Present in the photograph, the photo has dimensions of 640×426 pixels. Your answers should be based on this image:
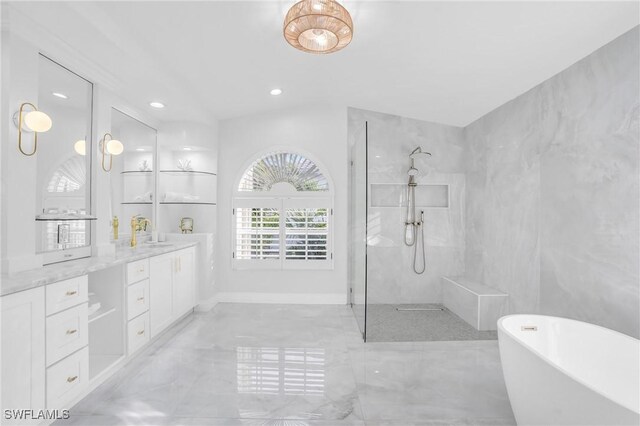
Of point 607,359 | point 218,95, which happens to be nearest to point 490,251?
point 607,359

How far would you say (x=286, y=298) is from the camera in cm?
414

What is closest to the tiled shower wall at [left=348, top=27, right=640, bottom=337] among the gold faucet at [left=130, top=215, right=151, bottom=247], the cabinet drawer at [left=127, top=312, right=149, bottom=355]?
the cabinet drawer at [left=127, top=312, right=149, bottom=355]

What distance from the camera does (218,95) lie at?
344cm

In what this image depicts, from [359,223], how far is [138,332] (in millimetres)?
2279

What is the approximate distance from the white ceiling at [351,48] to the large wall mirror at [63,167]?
0.28 meters

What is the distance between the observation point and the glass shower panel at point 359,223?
123 inches

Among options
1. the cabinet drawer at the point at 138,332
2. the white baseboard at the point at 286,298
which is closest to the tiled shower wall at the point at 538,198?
the white baseboard at the point at 286,298

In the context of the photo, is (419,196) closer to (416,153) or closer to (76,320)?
(416,153)

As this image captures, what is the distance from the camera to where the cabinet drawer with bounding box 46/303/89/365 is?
66.2 inches

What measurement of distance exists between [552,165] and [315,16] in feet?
7.46

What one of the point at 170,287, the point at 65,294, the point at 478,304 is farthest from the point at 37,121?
the point at 478,304

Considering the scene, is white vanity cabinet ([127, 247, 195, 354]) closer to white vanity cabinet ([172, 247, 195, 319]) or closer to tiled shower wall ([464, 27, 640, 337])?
white vanity cabinet ([172, 247, 195, 319])

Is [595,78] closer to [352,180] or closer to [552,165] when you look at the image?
[552,165]

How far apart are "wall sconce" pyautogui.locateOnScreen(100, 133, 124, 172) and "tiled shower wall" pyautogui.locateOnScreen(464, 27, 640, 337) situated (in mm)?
3781
